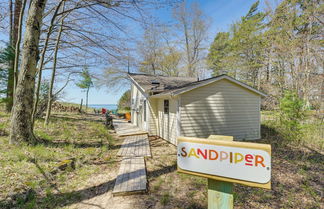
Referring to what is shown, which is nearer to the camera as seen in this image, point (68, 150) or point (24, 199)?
point (24, 199)

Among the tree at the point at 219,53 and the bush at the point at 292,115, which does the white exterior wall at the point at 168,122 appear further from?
the tree at the point at 219,53

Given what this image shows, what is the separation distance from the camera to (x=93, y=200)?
9.64ft

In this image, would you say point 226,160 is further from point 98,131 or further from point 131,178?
A: point 98,131

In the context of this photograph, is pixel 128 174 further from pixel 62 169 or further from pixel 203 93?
pixel 203 93

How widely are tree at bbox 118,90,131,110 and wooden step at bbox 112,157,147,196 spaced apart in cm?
2045

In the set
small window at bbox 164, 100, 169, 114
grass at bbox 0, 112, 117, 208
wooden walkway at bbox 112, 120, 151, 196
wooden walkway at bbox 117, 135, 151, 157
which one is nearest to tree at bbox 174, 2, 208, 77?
small window at bbox 164, 100, 169, 114

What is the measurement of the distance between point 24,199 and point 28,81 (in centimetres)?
349

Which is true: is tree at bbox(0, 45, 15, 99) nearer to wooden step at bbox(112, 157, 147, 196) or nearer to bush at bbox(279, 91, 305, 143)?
wooden step at bbox(112, 157, 147, 196)

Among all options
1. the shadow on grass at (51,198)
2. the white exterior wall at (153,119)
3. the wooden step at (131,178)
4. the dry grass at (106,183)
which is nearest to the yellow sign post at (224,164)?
the dry grass at (106,183)

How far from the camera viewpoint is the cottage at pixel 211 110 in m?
6.68

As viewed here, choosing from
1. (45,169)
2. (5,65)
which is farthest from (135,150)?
(5,65)

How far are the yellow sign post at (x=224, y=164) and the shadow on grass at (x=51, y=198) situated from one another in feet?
9.17

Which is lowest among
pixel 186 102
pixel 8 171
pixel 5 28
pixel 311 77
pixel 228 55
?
pixel 8 171

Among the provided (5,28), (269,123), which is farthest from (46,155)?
(269,123)
